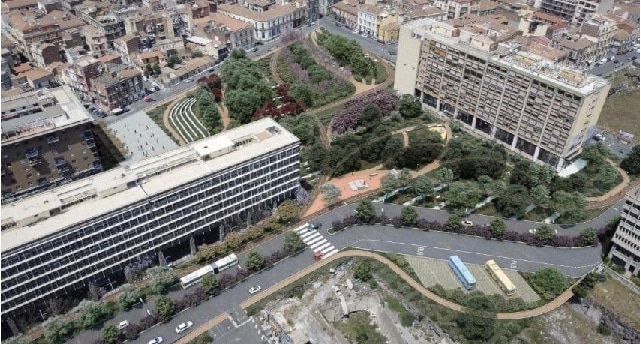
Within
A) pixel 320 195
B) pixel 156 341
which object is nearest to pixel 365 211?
pixel 320 195

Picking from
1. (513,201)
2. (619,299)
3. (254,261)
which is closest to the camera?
(619,299)

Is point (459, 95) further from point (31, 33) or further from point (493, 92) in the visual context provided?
point (31, 33)

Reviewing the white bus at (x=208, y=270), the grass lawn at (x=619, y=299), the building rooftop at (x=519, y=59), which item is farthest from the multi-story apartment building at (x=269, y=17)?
the grass lawn at (x=619, y=299)

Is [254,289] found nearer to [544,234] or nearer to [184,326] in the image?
[184,326]

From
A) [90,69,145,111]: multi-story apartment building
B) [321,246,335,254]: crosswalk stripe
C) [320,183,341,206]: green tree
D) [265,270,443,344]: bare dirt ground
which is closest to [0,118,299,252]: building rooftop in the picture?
[320,183,341,206]: green tree

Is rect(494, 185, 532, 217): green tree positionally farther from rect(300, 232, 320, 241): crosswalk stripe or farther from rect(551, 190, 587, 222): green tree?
rect(300, 232, 320, 241): crosswalk stripe

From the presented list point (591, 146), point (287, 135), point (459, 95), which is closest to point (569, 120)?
point (591, 146)

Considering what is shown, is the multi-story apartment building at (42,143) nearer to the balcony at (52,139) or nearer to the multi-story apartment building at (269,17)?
the balcony at (52,139)
